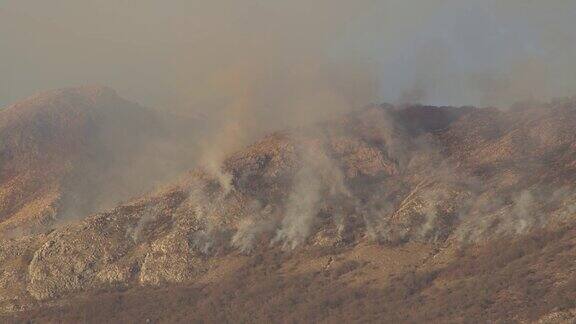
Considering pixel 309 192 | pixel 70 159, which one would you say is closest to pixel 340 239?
pixel 309 192

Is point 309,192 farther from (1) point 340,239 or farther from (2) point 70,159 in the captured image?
(2) point 70,159

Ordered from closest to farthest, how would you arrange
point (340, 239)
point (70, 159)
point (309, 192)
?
point (340, 239), point (309, 192), point (70, 159)

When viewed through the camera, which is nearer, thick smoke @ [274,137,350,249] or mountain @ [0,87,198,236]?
thick smoke @ [274,137,350,249]

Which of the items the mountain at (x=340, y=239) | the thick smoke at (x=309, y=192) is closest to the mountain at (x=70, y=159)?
the mountain at (x=340, y=239)

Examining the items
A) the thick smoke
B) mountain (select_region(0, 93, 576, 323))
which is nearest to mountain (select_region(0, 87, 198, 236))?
mountain (select_region(0, 93, 576, 323))

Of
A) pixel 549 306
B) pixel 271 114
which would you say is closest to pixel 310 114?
pixel 271 114

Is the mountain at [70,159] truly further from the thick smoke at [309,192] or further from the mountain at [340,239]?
the thick smoke at [309,192]

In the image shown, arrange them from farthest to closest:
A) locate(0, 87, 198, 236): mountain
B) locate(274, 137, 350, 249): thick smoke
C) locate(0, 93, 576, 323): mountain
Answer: locate(0, 87, 198, 236): mountain
locate(274, 137, 350, 249): thick smoke
locate(0, 93, 576, 323): mountain

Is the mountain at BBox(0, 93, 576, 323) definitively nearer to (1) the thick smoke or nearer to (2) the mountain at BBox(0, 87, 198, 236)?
(1) the thick smoke
